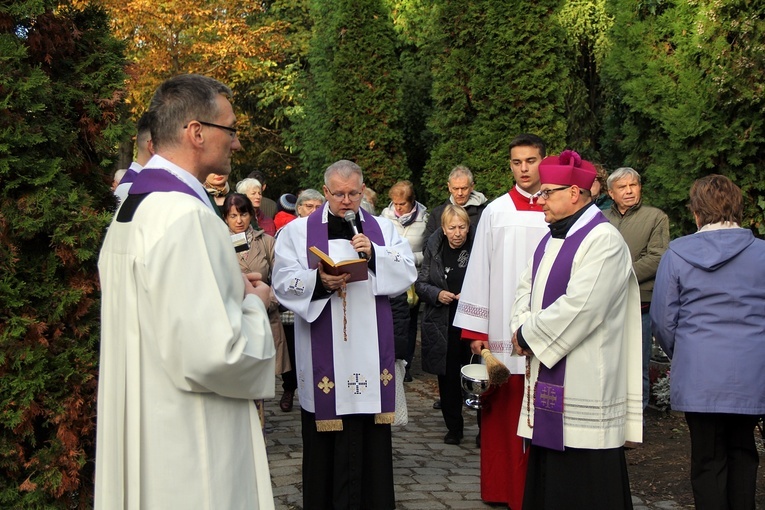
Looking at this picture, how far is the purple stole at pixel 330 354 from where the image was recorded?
219 inches

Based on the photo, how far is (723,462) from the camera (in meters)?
5.38

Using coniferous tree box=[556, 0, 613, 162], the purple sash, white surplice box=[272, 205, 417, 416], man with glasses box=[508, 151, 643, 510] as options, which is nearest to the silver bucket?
white surplice box=[272, 205, 417, 416]

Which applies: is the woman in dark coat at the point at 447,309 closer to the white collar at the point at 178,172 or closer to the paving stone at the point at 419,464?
the paving stone at the point at 419,464

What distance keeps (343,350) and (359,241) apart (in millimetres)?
700

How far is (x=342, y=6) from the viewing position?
54.1 feet

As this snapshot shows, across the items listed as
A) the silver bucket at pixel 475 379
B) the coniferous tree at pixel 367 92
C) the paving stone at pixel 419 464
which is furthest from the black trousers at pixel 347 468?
the coniferous tree at pixel 367 92

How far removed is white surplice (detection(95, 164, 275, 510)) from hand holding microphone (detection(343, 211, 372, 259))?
2.26m

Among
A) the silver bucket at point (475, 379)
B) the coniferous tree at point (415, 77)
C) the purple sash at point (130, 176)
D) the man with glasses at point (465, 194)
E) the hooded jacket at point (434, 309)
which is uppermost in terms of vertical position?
the coniferous tree at point (415, 77)

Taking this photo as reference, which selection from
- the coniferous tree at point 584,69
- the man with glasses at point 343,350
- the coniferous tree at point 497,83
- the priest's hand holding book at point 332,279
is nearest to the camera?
the priest's hand holding book at point 332,279

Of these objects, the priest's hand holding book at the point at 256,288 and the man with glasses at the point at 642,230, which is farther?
the man with glasses at the point at 642,230

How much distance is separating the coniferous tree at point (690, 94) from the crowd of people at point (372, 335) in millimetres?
3184

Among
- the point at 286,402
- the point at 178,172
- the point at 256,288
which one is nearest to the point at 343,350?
the point at 256,288

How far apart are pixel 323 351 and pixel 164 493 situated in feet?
8.63

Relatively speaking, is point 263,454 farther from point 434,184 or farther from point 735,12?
point 434,184
